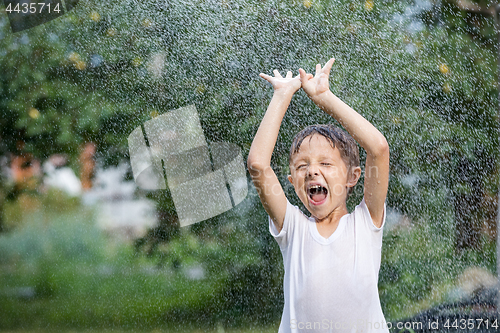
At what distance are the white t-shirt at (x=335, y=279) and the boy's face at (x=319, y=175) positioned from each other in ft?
0.27

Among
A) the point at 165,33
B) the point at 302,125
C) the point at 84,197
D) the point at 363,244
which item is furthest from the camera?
the point at 84,197

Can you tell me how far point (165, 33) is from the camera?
394 centimetres

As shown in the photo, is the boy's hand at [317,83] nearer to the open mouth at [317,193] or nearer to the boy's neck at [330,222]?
the open mouth at [317,193]

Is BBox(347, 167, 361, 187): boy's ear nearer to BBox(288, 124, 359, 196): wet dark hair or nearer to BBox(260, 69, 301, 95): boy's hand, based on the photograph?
BBox(288, 124, 359, 196): wet dark hair

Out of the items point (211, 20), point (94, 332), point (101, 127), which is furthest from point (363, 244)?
point (94, 332)

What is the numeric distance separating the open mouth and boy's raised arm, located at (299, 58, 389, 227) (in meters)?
0.15

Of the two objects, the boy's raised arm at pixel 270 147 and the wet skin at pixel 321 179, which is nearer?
the boy's raised arm at pixel 270 147

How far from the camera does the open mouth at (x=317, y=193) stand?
5.96ft

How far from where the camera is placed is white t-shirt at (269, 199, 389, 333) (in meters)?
1.69

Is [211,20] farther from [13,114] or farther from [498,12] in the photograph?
[498,12]

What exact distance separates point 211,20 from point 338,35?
94 centimetres

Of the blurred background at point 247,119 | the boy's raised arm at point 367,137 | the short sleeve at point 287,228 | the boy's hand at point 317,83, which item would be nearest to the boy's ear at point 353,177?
the boy's raised arm at point 367,137

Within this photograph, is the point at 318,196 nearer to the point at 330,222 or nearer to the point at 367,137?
the point at 330,222

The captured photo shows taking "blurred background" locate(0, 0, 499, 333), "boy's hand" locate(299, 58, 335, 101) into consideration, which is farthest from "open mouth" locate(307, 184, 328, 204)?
"blurred background" locate(0, 0, 499, 333)
